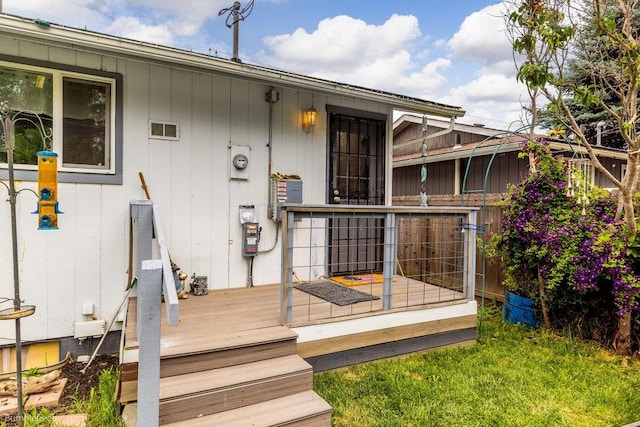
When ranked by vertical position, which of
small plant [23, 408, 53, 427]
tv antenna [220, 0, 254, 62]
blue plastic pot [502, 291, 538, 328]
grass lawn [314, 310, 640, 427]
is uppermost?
tv antenna [220, 0, 254, 62]

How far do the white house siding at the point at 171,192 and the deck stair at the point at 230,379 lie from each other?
1070 millimetres

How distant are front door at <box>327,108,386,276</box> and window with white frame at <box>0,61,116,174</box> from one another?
263 centimetres

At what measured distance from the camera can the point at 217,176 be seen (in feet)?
13.9

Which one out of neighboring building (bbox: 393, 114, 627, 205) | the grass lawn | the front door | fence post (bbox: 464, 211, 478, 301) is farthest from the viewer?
neighboring building (bbox: 393, 114, 627, 205)

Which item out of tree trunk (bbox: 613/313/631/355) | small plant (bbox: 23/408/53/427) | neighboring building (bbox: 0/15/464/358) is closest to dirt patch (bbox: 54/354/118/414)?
small plant (bbox: 23/408/53/427)

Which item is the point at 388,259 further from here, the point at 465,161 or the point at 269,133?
the point at 465,161

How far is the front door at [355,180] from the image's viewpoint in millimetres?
5047

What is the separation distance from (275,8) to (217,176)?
5.50m

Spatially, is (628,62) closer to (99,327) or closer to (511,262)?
(511,262)

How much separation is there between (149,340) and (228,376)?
34.1 inches

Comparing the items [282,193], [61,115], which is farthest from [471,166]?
[61,115]

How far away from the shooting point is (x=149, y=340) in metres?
1.84

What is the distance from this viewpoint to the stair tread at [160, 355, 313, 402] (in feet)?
7.59

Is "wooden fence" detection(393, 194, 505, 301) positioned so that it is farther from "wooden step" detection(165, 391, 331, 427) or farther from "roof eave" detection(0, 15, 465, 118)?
"wooden step" detection(165, 391, 331, 427)
